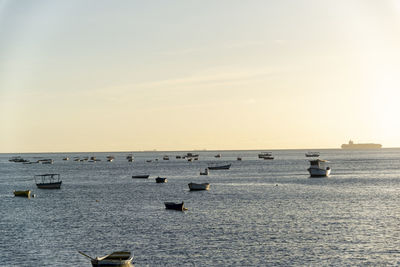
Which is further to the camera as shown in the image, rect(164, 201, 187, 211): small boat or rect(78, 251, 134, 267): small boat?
rect(164, 201, 187, 211): small boat

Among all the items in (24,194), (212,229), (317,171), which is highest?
(317,171)

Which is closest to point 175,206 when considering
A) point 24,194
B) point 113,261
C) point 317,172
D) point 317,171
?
point 113,261

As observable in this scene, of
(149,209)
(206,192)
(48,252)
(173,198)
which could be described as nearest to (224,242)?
(48,252)

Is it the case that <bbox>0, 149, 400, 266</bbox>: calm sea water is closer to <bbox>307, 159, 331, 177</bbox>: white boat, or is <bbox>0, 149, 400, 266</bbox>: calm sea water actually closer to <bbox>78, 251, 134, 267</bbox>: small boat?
<bbox>78, 251, 134, 267</bbox>: small boat

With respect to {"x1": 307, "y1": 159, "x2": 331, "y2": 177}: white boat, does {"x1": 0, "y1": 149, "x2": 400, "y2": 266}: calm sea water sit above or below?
below

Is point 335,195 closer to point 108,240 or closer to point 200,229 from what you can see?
point 200,229

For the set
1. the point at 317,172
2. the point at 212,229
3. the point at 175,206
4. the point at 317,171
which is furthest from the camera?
the point at 317,172

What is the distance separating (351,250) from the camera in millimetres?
59812

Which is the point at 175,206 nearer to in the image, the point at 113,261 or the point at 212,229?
the point at 212,229

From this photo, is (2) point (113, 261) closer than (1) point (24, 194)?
Yes

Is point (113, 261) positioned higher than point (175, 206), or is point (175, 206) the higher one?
point (175, 206)

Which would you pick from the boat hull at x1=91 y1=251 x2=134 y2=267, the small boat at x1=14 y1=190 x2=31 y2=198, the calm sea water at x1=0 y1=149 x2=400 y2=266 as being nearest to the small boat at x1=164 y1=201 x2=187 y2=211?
the calm sea water at x1=0 y1=149 x2=400 y2=266

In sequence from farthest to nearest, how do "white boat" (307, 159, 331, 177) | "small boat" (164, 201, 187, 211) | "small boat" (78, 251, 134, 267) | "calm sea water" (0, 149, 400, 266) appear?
"white boat" (307, 159, 331, 177), "small boat" (164, 201, 187, 211), "calm sea water" (0, 149, 400, 266), "small boat" (78, 251, 134, 267)

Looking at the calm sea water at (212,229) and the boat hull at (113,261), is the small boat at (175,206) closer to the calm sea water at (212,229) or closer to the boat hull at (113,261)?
the calm sea water at (212,229)
